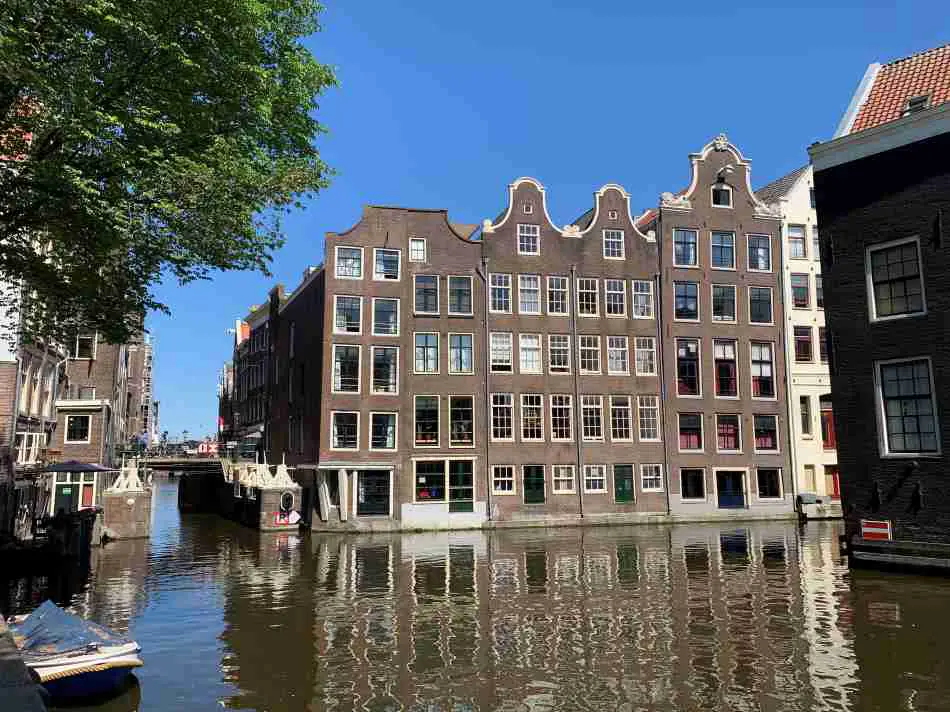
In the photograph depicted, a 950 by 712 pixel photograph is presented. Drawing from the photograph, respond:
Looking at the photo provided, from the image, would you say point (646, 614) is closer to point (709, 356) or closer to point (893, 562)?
point (893, 562)

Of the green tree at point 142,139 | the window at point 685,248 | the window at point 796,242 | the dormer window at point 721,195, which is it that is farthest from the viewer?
the window at point 796,242

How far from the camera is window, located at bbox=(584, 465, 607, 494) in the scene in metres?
45.0

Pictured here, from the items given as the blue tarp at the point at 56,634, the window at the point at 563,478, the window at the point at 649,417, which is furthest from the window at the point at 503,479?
the blue tarp at the point at 56,634

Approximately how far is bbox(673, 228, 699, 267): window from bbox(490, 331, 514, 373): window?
12.1m

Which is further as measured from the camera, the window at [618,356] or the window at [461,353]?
the window at [618,356]

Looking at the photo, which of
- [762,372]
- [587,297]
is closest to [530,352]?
[587,297]

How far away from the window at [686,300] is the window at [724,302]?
3.99 ft

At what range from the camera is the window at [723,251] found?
48.1 metres

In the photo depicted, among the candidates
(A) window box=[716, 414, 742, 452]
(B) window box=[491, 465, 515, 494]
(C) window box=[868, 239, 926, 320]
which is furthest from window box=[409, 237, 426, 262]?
(C) window box=[868, 239, 926, 320]

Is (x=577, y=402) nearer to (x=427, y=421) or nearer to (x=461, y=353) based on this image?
(x=461, y=353)

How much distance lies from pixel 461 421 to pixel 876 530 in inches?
977

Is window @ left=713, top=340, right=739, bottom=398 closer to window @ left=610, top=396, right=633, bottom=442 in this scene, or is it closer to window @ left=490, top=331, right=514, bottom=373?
window @ left=610, top=396, right=633, bottom=442

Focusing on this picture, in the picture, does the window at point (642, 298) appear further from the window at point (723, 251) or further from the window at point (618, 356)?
the window at point (723, 251)

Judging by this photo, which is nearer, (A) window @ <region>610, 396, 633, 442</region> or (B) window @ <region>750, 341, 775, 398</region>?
(A) window @ <region>610, 396, 633, 442</region>
